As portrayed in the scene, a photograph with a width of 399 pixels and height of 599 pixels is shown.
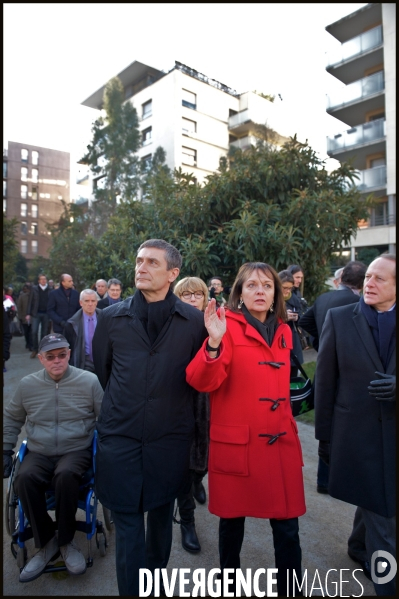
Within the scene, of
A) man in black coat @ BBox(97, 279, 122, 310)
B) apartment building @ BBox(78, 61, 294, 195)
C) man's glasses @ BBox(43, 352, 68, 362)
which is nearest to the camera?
man's glasses @ BBox(43, 352, 68, 362)

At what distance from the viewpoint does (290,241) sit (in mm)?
7957

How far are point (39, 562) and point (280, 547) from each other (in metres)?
1.58

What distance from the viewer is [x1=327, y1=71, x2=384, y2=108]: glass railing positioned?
868 inches

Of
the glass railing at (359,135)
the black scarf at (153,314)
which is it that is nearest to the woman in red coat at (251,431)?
the black scarf at (153,314)

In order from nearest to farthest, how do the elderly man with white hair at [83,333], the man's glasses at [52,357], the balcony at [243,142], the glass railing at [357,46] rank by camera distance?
the man's glasses at [52,357] < the elderly man with white hair at [83,333] < the glass railing at [357,46] < the balcony at [243,142]

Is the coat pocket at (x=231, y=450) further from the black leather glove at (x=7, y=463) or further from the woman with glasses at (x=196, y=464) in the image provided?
the black leather glove at (x=7, y=463)

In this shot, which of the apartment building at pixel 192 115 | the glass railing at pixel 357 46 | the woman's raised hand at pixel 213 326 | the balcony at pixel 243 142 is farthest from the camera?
the balcony at pixel 243 142

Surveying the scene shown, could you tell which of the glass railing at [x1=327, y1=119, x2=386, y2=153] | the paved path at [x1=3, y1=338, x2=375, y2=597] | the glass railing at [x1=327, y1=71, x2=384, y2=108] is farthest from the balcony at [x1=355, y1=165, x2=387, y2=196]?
A: the paved path at [x1=3, y1=338, x2=375, y2=597]

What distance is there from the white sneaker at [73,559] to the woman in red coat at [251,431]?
3.13 ft

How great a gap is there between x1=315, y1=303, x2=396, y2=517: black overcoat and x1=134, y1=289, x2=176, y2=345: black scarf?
3.25 feet

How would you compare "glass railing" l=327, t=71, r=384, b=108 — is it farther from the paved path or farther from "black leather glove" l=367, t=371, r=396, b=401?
"black leather glove" l=367, t=371, r=396, b=401

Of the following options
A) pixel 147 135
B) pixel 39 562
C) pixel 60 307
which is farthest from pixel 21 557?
pixel 147 135

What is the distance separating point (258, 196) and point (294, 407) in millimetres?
6961

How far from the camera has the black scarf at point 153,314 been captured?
92.7 inches
